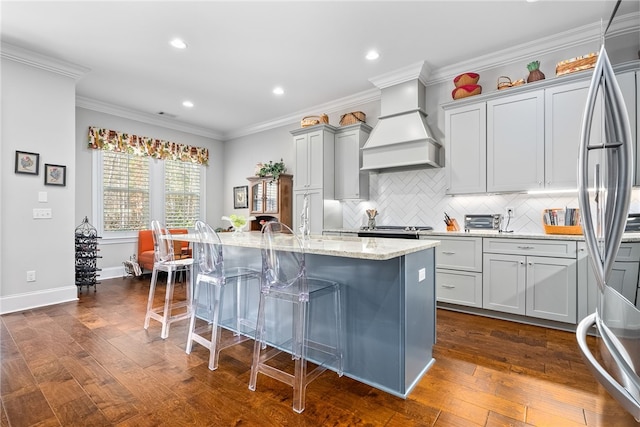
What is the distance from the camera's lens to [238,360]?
2.38 meters

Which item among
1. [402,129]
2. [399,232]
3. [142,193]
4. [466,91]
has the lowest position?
[399,232]

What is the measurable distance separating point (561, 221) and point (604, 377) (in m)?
2.98

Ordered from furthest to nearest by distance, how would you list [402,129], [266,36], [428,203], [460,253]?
1. [428,203]
2. [402,129]
3. [460,253]
4. [266,36]

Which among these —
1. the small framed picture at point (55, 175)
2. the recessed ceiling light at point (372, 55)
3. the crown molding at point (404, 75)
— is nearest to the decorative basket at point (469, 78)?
the crown molding at point (404, 75)

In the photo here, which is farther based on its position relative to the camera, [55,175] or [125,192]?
[125,192]

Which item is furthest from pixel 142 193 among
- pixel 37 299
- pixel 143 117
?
pixel 37 299

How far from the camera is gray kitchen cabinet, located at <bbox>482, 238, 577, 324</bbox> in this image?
9.36ft

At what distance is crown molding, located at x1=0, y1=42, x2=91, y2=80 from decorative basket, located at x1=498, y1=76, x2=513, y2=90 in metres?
5.05

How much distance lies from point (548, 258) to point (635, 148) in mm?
2673

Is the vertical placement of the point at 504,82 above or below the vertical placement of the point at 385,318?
above

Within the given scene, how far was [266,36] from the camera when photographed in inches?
129

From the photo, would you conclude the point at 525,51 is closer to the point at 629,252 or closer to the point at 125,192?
the point at 629,252

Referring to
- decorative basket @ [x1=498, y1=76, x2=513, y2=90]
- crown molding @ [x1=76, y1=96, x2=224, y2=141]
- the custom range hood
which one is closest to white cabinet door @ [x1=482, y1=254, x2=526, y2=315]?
the custom range hood

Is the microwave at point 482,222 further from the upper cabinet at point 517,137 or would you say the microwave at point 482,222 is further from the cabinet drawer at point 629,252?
the cabinet drawer at point 629,252
